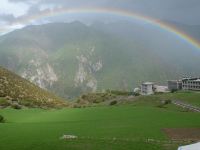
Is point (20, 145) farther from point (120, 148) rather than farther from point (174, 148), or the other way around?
point (174, 148)

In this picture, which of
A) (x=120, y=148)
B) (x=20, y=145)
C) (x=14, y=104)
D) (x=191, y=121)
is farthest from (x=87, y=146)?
(x=14, y=104)

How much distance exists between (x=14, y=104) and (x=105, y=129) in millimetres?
53162

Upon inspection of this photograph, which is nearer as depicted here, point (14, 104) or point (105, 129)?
point (105, 129)

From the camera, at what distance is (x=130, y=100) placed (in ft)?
392

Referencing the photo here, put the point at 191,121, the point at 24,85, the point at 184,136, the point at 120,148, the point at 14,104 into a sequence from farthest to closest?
the point at 24,85 → the point at 14,104 → the point at 191,121 → the point at 184,136 → the point at 120,148

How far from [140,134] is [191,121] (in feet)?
55.6

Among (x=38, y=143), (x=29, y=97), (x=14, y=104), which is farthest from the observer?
(x=29, y=97)

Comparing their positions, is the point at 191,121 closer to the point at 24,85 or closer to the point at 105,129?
the point at 105,129

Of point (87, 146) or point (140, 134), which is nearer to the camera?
point (87, 146)

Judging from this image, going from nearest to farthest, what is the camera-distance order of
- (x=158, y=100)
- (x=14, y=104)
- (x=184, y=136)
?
1. (x=184, y=136)
2. (x=14, y=104)
3. (x=158, y=100)

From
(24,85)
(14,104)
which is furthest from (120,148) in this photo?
(24,85)

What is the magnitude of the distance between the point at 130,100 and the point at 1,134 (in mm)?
78569

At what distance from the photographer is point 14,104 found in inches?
3794

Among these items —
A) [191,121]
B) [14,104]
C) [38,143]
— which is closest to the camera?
[38,143]
